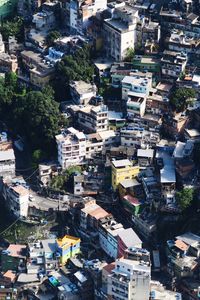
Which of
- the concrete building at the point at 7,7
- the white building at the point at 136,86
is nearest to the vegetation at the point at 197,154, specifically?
the white building at the point at 136,86

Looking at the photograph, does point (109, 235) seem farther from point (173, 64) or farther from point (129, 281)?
point (173, 64)

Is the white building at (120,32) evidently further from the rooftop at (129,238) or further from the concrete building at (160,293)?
the concrete building at (160,293)

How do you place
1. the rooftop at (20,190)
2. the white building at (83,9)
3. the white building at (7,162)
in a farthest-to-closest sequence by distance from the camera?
1. the white building at (83,9)
2. the white building at (7,162)
3. the rooftop at (20,190)

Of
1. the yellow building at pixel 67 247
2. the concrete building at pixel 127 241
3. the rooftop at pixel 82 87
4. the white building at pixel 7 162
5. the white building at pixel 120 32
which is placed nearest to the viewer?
the concrete building at pixel 127 241

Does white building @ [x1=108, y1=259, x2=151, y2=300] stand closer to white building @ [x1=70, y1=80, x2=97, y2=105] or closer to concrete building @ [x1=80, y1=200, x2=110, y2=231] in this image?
concrete building @ [x1=80, y1=200, x2=110, y2=231]

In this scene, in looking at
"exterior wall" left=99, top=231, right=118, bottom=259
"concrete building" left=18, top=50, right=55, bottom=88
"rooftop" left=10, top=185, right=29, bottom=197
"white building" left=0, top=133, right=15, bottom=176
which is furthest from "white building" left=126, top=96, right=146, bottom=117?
"exterior wall" left=99, top=231, right=118, bottom=259
